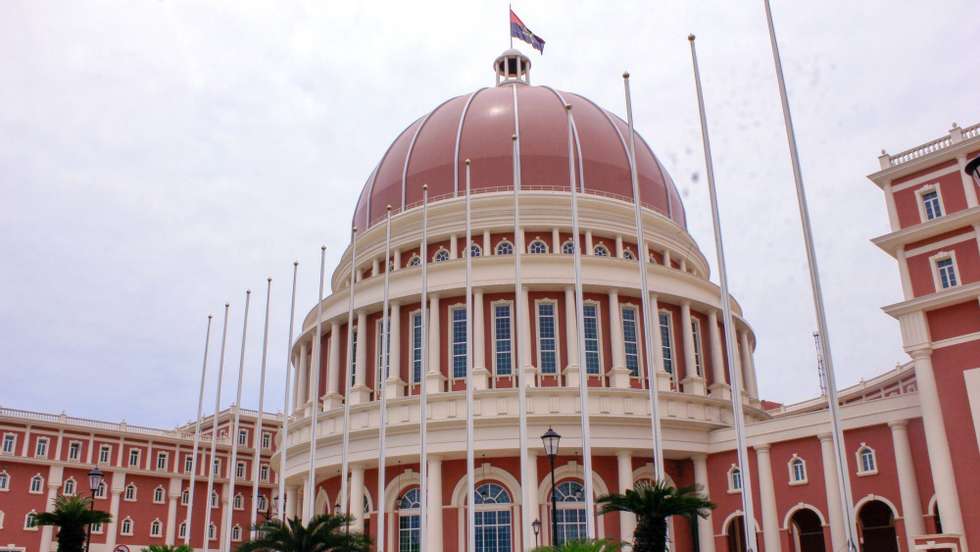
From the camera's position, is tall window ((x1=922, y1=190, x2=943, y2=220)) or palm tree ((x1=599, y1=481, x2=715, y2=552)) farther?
tall window ((x1=922, y1=190, x2=943, y2=220))

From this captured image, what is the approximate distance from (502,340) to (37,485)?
4506 cm

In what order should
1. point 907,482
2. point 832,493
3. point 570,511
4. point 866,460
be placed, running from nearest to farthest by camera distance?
1. point 907,482
2. point 866,460
3. point 832,493
4. point 570,511

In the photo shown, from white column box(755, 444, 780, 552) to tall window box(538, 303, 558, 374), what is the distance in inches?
402

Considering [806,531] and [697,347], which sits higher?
[697,347]

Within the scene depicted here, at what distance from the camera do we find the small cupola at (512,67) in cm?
6041

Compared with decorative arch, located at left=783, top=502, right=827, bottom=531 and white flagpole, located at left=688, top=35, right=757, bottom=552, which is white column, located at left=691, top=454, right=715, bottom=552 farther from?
white flagpole, located at left=688, top=35, right=757, bottom=552

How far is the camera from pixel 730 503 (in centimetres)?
4016

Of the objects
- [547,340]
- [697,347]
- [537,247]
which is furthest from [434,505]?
[697,347]

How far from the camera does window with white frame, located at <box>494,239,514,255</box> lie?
157ft

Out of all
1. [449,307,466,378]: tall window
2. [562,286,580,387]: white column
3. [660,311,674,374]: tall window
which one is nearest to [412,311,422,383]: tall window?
[449,307,466,378]: tall window

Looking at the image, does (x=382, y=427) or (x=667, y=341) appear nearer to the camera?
(x=382, y=427)

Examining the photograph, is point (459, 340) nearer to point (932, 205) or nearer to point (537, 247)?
point (537, 247)

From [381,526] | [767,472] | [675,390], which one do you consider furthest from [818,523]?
[381,526]

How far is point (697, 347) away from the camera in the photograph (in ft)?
155
